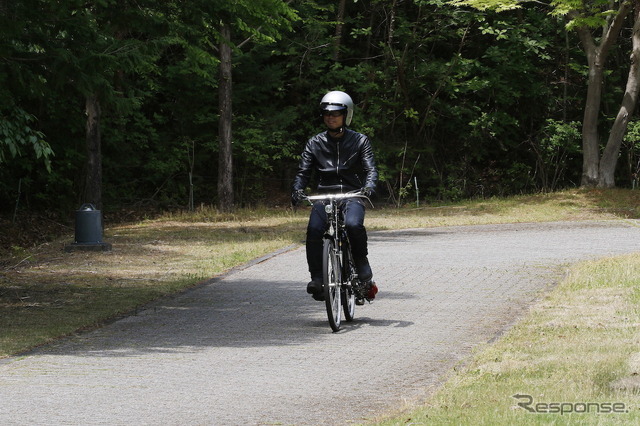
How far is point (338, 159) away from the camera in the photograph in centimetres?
1034

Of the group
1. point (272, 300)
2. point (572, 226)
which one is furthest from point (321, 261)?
point (572, 226)

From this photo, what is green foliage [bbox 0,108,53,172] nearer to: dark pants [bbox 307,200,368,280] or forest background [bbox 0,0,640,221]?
dark pants [bbox 307,200,368,280]

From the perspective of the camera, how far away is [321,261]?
10.1 m

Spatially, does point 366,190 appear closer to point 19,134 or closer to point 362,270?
point 362,270

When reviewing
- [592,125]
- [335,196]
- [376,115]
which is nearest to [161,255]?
[335,196]

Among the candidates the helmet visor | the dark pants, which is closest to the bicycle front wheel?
the dark pants

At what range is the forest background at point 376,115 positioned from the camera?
3231 cm

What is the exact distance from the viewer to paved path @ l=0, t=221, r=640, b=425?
6.84 m

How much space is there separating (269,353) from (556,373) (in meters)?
2.56

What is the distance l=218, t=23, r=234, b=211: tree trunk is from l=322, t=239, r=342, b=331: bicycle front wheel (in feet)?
65.5

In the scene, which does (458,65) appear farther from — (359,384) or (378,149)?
(359,384)

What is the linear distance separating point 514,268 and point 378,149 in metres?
20.2

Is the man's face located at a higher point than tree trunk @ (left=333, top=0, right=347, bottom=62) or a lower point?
lower

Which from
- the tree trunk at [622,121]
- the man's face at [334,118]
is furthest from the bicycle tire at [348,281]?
the tree trunk at [622,121]
